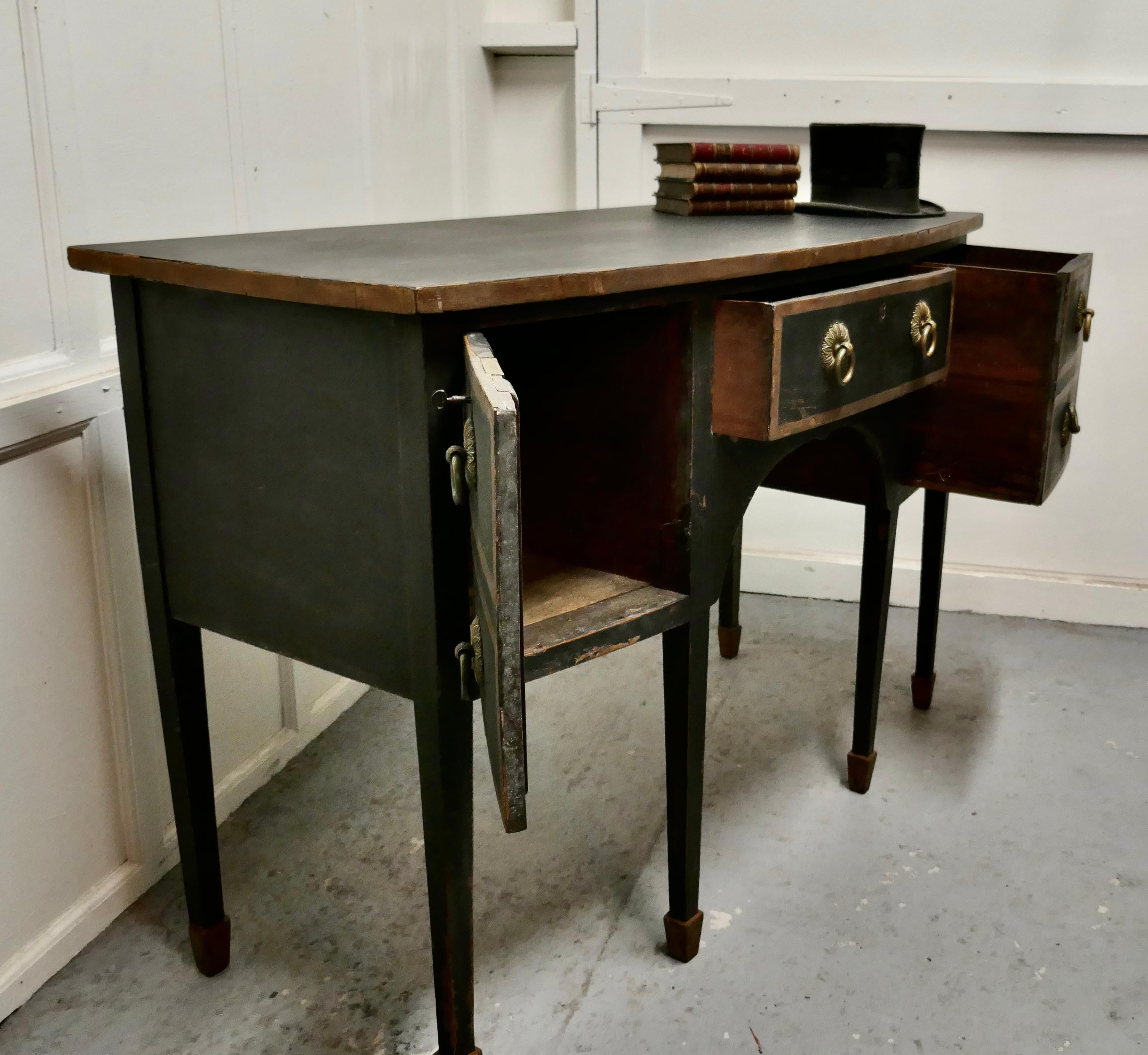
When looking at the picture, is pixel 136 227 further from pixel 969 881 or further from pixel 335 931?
pixel 969 881

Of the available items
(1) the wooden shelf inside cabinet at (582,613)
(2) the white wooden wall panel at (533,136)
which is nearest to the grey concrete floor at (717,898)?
(1) the wooden shelf inside cabinet at (582,613)

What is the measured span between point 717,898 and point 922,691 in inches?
29.8

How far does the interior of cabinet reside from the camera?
3.99 feet

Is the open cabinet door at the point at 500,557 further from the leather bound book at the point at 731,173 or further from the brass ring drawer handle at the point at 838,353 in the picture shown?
the leather bound book at the point at 731,173

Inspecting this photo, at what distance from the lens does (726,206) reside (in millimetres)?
1745

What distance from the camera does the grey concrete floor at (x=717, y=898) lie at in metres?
1.38

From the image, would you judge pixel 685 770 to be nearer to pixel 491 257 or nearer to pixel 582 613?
pixel 582 613

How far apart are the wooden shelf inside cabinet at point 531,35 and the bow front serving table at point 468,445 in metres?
1.20

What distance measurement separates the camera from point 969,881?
1672 millimetres

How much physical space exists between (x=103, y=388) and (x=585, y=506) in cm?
62

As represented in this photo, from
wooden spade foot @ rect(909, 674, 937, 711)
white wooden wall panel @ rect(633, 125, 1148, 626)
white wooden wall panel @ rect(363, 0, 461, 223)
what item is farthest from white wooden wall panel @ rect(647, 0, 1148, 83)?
wooden spade foot @ rect(909, 674, 937, 711)

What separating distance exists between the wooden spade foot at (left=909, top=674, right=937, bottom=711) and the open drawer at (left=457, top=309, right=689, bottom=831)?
3.47ft

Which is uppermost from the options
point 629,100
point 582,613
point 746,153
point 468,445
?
point 629,100

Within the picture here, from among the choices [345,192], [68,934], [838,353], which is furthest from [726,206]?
[68,934]
